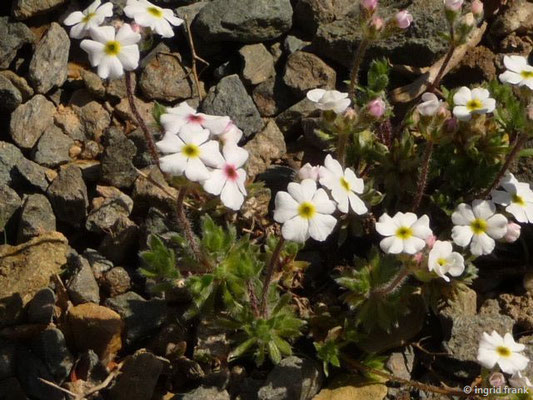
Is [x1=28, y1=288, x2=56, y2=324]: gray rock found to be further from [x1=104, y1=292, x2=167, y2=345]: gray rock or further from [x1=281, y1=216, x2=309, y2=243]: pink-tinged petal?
[x1=281, y1=216, x2=309, y2=243]: pink-tinged petal

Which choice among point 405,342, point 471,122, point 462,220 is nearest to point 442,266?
point 462,220

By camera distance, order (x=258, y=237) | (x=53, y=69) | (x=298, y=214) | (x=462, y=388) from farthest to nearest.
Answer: (x=53, y=69)
(x=258, y=237)
(x=462, y=388)
(x=298, y=214)

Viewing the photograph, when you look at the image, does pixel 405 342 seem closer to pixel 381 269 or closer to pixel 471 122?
pixel 381 269

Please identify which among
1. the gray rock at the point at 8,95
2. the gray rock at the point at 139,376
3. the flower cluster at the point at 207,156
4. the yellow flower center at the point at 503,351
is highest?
the flower cluster at the point at 207,156

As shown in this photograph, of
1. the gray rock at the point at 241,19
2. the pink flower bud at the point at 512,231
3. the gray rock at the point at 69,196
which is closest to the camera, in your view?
the pink flower bud at the point at 512,231

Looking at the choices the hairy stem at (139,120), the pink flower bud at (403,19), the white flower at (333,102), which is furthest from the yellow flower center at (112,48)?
the pink flower bud at (403,19)

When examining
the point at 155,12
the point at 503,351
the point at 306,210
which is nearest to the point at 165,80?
the point at 155,12

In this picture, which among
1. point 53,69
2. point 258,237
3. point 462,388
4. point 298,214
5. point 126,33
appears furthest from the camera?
point 53,69

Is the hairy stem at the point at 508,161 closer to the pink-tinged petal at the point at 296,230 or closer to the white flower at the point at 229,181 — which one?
the pink-tinged petal at the point at 296,230
